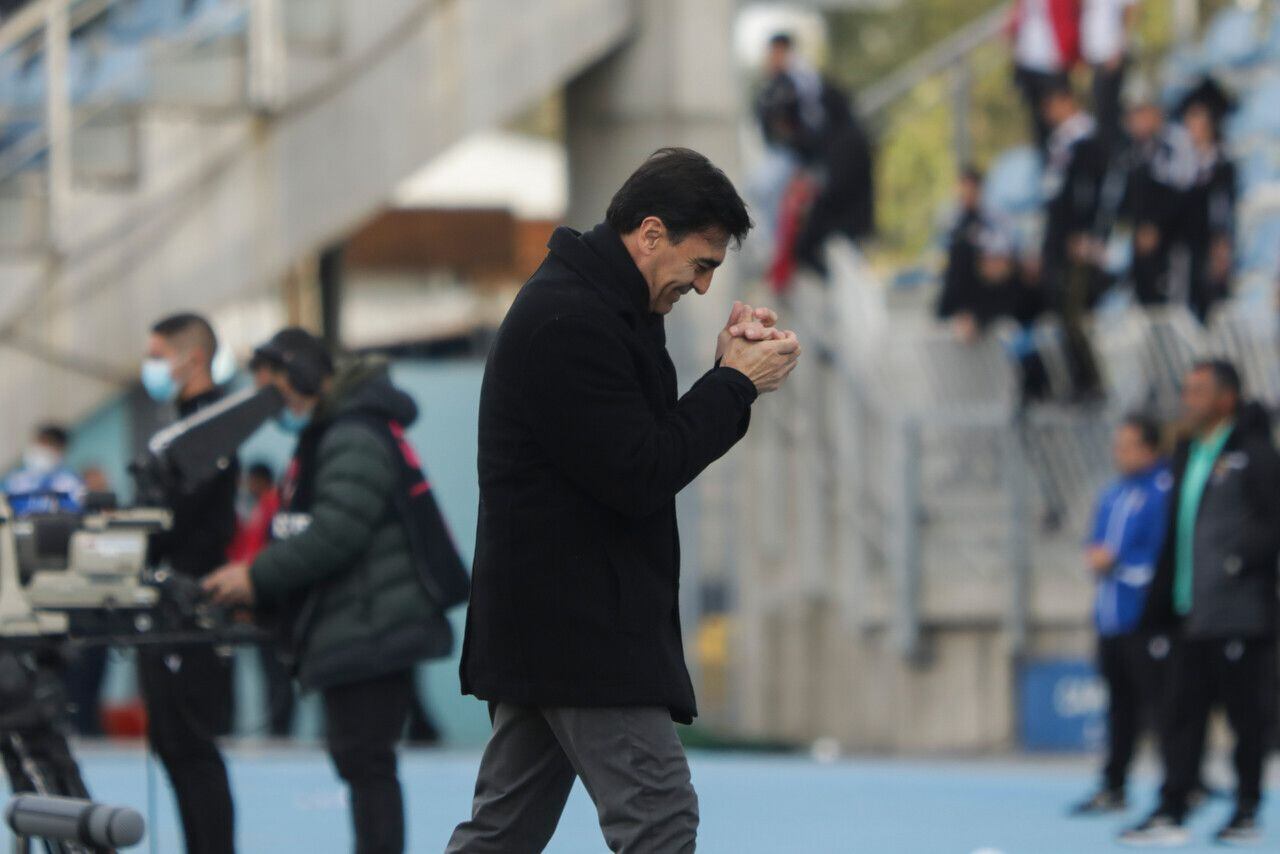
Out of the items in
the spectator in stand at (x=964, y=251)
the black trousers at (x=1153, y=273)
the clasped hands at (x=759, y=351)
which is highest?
the spectator in stand at (x=964, y=251)

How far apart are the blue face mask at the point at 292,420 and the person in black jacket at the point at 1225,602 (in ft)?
14.7

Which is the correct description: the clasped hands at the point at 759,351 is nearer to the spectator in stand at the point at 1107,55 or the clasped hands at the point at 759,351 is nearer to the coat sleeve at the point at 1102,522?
the coat sleeve at the point at 1102,522

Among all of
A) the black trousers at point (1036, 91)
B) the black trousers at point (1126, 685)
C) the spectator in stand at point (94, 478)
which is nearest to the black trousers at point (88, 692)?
the spectator in stand at point (94, 478)

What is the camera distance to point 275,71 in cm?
1642

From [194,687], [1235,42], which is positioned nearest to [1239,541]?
[194,687]

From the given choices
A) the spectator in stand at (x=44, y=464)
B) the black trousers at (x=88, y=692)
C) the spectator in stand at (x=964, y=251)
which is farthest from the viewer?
the black trousers at (x=88, y=692)

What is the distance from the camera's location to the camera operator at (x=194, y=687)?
7.74m

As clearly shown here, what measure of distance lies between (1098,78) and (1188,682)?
6891mm

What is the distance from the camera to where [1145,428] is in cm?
1172

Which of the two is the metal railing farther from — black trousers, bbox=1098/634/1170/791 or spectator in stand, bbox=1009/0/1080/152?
black trousers, bbox=1098/634/1170/791

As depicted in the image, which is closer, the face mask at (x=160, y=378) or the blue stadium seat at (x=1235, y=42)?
the face mask at (x=160, y=378)

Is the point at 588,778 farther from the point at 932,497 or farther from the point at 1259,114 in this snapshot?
the point at 1259,114

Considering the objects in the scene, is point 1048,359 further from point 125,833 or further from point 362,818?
point 125,833

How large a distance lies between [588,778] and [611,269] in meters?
1.11
